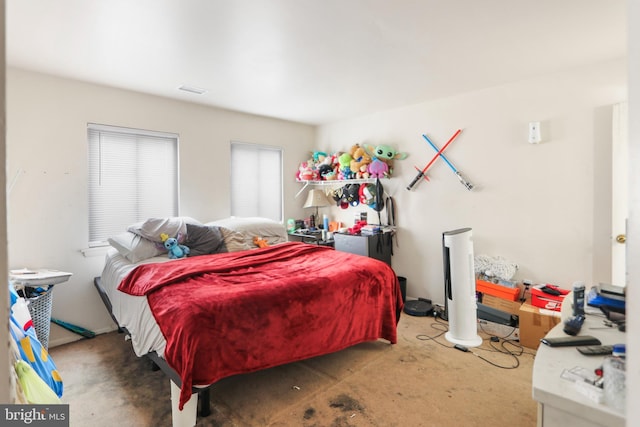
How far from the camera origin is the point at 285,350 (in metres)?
2.10

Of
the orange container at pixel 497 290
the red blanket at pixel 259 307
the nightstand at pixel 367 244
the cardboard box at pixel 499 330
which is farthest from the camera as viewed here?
the nightstand at pixel 367 244

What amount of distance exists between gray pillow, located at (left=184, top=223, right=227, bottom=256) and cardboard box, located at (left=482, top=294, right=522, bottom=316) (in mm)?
2609

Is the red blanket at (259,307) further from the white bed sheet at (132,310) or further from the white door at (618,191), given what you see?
the white door at (618,191)

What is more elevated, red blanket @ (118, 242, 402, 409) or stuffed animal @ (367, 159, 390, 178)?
stuffed animal @ (367, 159, 390, 178)

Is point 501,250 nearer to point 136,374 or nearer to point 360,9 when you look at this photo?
point 360,9

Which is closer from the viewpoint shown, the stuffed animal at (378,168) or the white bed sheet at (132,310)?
the white bed sheet at (132,310)

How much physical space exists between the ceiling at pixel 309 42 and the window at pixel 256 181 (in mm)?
1076

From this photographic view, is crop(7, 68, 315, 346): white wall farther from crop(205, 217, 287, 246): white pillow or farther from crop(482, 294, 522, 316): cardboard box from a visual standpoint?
crop(482, 294, 522, 316): cardboard box

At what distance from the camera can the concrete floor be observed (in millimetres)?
1901

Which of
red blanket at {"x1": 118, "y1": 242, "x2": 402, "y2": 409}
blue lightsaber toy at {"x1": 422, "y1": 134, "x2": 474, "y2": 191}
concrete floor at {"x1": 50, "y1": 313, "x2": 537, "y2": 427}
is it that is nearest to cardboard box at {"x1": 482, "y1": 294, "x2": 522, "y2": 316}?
concrete floor at {"x1": 50, "y1": 313, "x2": 537, "y2": 427}

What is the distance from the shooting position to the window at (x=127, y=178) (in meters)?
3.18

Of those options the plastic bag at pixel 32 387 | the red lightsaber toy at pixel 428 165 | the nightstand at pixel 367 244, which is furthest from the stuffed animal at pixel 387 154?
the plastic bag at pixel 32 387

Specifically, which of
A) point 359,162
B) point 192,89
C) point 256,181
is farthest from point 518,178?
point 192,89

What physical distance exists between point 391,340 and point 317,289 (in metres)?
0.95
